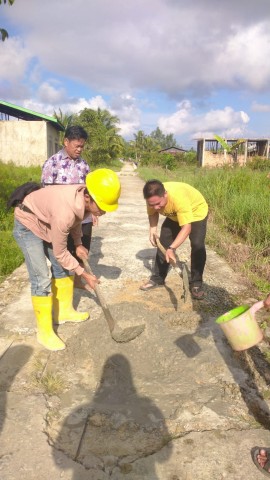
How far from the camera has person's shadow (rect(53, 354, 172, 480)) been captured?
187cm

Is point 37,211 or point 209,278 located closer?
point 37,211

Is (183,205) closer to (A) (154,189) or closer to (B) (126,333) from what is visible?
(A) (154,189)

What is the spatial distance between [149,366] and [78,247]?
1.16m

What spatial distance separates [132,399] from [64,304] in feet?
4.10

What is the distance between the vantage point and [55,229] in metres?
2.47

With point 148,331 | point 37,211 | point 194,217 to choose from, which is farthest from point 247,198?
point 37,211

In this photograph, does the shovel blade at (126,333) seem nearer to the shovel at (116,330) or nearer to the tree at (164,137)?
the shovel at (116,330)

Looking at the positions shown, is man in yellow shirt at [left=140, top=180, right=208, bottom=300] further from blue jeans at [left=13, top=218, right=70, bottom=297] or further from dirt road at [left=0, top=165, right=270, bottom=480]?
blue jeans at [left=13, top=218, right=70, bottom=297]

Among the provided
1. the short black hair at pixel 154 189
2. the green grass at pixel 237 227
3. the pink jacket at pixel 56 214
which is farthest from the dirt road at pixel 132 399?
the green grass at pixel 237 227

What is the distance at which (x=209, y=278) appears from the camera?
4555 millimetres

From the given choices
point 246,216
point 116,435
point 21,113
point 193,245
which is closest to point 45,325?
point 116,435

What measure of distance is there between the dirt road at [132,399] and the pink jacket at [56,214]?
2.54 ft

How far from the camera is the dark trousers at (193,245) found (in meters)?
3.79

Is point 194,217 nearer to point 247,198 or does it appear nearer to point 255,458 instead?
point 255,458
